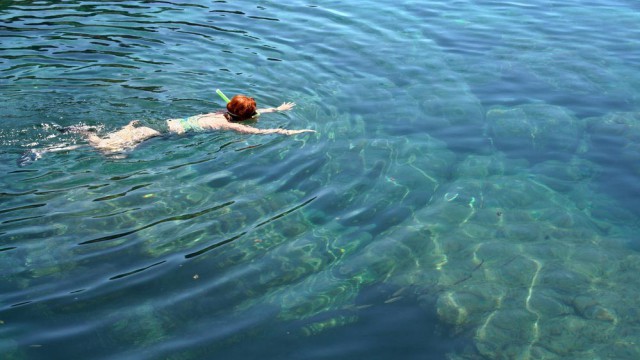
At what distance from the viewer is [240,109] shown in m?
9.60

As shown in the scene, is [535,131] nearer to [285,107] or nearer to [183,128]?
[285,107]

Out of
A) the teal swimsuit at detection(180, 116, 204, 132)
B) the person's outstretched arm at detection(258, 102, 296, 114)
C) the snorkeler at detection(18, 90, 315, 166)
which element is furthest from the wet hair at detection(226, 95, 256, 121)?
the person's outstretched arm at detection(258, 102, 296, 114)

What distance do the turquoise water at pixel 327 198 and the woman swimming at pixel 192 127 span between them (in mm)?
166

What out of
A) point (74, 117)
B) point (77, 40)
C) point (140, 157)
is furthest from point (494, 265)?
point (77, 40)

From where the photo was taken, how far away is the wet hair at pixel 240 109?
9594mm

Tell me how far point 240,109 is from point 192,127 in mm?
744

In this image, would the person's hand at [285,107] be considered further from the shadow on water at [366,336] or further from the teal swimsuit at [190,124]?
the shadow on water at [366,336]

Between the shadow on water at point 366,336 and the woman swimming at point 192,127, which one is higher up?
the woman swimming at point 192,127

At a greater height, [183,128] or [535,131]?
[535,131]

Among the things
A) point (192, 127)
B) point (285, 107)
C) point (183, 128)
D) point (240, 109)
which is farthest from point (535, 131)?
point (183, 128)

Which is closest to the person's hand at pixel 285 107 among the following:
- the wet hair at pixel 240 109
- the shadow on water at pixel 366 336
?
the wet hair at pixel 240 109

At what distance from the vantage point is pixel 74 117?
9.95 metres

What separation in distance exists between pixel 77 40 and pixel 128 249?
25.2 feet

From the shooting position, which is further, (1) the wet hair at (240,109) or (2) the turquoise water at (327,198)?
(1) the wet hair at (240,109)
